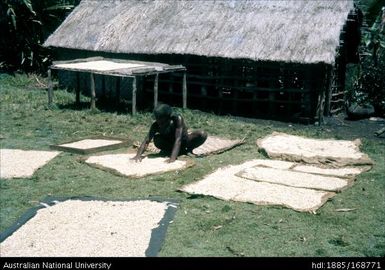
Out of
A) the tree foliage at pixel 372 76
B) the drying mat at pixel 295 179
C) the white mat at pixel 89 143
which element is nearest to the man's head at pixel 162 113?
the drying mat at pixel 295 179

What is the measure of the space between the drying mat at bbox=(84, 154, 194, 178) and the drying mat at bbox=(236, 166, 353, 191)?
110cm

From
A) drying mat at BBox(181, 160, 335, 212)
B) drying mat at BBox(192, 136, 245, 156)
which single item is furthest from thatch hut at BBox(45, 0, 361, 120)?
drying mat at BBox(181, 160, 335, 212)

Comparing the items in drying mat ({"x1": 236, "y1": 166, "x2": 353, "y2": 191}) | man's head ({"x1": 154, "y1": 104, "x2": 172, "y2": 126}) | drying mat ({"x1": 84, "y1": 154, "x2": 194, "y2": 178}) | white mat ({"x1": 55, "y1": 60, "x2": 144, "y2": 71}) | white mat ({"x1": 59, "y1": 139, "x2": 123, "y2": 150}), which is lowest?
white mat ({"x1": 59, "y1": 139, "x2": 123, "y2": 150})

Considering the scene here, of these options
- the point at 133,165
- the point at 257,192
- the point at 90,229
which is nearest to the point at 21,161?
the point at 133,165

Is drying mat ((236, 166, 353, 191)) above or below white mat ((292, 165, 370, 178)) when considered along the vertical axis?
above

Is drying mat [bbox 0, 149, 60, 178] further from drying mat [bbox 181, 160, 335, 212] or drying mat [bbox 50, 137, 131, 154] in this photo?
drying mat [bbox 181, 160, 335, 212]

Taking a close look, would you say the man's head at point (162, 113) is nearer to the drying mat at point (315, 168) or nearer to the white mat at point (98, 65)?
the drying mat at point (315, 168)

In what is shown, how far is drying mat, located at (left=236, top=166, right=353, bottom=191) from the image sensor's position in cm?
720

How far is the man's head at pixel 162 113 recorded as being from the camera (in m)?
7.91

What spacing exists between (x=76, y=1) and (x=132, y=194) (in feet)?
52.6

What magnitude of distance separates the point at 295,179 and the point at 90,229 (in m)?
3.39

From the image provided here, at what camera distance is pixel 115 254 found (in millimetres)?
4891

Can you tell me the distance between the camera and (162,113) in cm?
793
